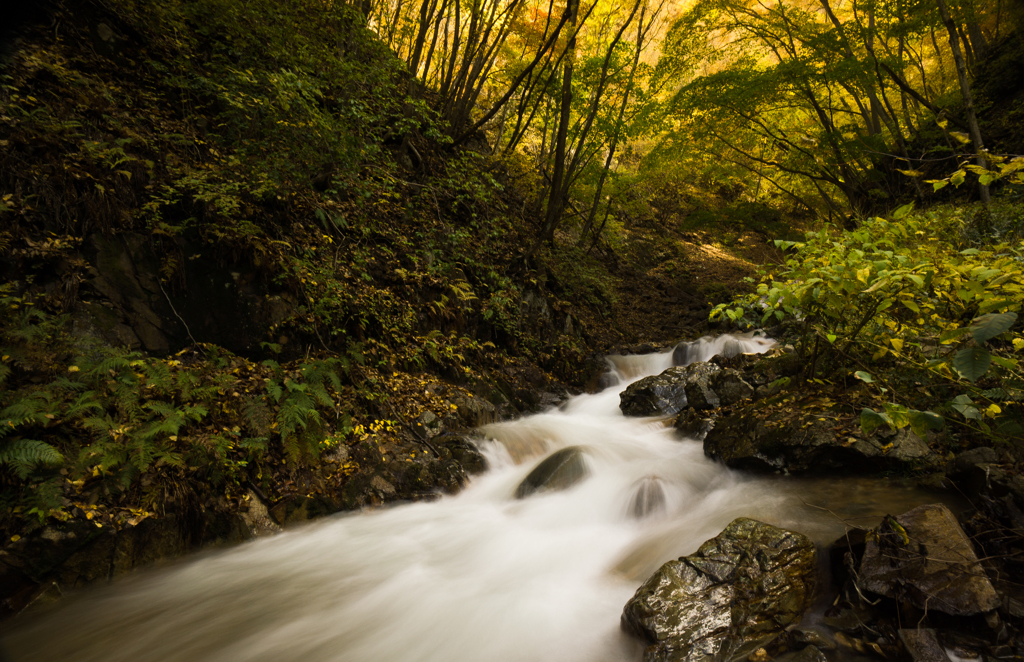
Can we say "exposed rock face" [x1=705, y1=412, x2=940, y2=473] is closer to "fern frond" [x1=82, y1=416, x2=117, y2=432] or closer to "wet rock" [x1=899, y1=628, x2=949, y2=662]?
"wet rock" [x1=899, y1=628, x2=949, y2=662]

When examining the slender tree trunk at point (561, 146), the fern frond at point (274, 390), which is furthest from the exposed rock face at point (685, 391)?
the fern frond at point (274, 390)

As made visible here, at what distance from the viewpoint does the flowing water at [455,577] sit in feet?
9.91

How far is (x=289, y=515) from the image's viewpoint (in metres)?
4.41

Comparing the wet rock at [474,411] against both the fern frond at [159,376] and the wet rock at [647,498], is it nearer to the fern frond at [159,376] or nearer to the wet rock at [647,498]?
the wet rock at [647,498]

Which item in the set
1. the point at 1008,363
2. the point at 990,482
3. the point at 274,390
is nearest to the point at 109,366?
the point at 274,390

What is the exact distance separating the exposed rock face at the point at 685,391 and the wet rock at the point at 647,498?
226cm

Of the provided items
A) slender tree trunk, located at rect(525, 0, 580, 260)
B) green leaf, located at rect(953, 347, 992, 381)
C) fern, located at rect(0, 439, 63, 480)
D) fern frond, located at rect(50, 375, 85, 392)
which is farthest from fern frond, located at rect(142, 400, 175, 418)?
slender tree trunk, located at rect(525, 0, 580, 260)

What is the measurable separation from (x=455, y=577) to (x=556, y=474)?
1865 mm

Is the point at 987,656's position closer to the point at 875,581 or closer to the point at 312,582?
the point at 875,581

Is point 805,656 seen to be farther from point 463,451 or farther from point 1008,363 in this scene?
point 463,451

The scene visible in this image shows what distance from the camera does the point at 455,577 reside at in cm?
401

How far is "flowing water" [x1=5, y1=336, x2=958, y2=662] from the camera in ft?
9.91

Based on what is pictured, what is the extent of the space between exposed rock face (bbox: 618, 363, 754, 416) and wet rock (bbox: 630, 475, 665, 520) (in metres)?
2.26

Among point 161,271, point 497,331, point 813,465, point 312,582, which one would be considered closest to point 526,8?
point 497,331
